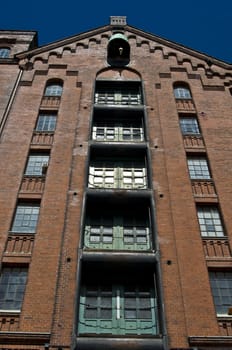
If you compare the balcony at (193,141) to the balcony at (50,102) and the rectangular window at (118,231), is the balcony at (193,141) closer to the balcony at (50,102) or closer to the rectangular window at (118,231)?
the rectangular window at (118,231)

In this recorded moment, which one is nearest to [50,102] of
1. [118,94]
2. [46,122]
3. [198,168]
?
[46,122]

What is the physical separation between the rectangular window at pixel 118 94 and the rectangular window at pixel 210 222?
323 inches

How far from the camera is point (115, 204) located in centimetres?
1742

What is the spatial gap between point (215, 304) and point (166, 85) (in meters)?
14.2

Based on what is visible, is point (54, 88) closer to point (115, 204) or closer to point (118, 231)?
point (115, 204)

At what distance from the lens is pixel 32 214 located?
17047 mm

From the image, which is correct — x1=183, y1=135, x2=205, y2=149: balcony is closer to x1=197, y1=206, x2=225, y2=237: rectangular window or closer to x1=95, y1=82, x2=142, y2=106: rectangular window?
x1=197, y1=206, x2=225, y2=237: rectangular window

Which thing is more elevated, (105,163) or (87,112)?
(87,112)

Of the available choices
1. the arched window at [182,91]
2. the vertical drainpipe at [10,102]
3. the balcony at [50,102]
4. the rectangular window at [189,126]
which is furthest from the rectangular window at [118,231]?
the arched window at [182,91]

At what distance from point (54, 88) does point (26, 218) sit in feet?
34.4

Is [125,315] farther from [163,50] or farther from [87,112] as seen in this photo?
[163,50]

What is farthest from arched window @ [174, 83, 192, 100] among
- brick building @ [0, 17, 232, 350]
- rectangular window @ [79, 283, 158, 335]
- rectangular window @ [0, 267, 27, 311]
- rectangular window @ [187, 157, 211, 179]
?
rectangular window @ [0, 267, 27, 311]

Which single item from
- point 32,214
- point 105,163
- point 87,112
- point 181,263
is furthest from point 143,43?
point 181,263

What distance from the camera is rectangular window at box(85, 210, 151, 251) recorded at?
1600 cm
